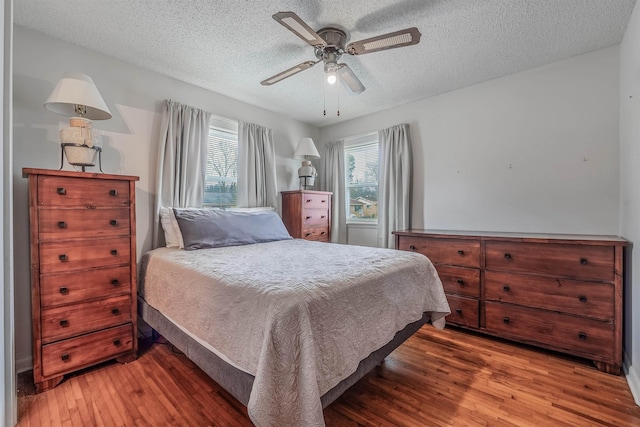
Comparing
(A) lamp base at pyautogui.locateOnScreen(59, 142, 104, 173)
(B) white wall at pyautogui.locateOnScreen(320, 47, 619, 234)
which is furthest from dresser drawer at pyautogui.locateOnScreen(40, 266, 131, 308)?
(B) white wall at pyautogui.locateOnScreen(320, 47, 619, 234)

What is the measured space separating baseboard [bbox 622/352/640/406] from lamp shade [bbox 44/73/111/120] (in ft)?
12.6

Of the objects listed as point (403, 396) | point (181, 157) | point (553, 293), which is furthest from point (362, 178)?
point (403, 396)

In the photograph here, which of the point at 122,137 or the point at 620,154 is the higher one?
the point at 122,137

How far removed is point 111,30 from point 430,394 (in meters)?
3.31

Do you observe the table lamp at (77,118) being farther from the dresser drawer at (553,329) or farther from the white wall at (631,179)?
the white wall at (631,179)

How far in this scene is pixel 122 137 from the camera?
242 cm

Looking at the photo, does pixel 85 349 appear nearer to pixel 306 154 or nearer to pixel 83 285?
pixel 83 285

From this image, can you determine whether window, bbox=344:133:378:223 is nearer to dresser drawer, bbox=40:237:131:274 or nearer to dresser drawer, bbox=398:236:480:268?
dresser drawer, bbox=398:236:480:268

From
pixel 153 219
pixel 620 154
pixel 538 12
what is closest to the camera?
pixel 538 12

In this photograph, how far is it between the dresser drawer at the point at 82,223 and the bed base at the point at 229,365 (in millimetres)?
642

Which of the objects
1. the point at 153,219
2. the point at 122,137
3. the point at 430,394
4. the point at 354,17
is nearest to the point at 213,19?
the point at 354,17

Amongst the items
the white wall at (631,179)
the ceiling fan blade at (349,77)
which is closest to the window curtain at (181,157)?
the ceiling fan blade at (349,77)

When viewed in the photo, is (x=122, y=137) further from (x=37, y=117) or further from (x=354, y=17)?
(x=354, y=17)

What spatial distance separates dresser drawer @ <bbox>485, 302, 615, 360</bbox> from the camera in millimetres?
1945
